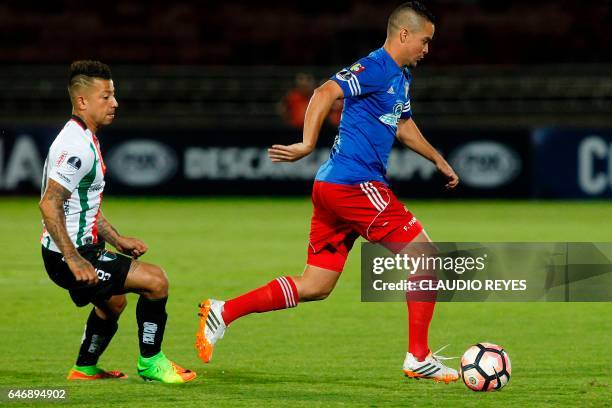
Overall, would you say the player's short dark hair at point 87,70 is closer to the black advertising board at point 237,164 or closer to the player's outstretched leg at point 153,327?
the player's outstretched leg at point 153,327

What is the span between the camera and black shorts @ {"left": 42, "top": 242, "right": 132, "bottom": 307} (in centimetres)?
580

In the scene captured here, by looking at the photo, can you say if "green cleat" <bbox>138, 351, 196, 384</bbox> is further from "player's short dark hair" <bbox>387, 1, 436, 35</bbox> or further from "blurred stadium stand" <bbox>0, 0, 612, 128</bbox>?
"blurred stadium stand" <bbox>0, 0, 612, 128</bbox>

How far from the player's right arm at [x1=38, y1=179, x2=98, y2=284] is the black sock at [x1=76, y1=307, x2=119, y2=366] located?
0.67m

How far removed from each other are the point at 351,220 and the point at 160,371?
1288mm

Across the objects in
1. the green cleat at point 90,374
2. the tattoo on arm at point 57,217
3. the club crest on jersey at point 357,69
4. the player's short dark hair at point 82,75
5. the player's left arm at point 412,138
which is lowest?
the green cleat at point 90,374

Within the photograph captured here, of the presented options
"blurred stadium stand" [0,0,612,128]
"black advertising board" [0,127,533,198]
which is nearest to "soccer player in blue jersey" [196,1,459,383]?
"black advertising board" [0,127,533,198]

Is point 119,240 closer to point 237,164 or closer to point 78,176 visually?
point 78,176

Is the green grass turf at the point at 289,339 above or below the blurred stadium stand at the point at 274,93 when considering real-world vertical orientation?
below

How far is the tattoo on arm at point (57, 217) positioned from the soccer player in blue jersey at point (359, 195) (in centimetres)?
106

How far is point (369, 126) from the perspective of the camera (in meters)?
6.42

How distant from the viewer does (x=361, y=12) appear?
28.7 metres

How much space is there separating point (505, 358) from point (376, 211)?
40.9 inches

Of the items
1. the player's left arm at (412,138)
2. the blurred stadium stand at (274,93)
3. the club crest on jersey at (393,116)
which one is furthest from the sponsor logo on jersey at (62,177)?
the blurred stadium stand at (274,93)

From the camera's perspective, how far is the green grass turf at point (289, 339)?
19.0 ft
